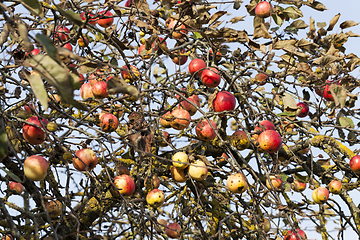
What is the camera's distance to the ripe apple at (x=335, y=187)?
2.96m

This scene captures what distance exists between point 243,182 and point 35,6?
1699 mm

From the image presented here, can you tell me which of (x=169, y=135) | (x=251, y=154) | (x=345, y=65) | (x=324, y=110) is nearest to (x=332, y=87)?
(x=345, y=65)

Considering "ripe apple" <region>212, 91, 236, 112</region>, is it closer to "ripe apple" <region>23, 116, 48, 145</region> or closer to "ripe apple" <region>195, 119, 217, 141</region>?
"ripe apple" <region>195, 119, 217, 141</region>

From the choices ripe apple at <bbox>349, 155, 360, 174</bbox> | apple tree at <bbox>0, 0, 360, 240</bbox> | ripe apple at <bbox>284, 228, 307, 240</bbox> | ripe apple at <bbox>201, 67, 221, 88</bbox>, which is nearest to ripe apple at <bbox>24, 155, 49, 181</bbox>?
apple tree at <bbox>0, 0, 360, 240</bbox>

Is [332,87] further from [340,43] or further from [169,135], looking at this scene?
[169,135]

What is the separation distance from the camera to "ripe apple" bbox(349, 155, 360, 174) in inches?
110

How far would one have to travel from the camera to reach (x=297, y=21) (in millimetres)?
2633

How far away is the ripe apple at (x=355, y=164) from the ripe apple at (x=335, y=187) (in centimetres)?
19

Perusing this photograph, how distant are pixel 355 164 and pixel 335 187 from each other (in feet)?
0.91

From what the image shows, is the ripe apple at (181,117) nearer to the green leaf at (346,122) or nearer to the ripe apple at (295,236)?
the ripe apple at (295,236)

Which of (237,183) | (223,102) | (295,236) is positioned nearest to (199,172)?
(237,183)

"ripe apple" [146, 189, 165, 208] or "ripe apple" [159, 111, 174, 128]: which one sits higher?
"ripe apple" [159, 111, 174, 128]

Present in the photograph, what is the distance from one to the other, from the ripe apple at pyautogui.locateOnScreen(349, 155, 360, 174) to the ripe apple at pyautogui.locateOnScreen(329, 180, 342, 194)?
188 millimetres

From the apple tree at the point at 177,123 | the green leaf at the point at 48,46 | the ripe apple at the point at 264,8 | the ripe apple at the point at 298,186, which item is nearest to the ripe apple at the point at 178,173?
the apple tree at the point at 177,123
